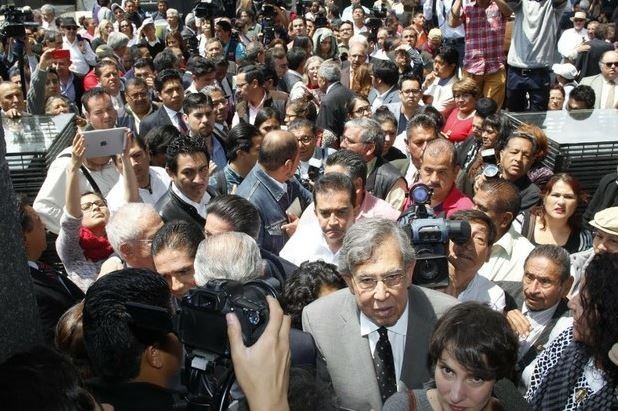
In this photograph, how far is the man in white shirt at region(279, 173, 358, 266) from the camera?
12.7ft

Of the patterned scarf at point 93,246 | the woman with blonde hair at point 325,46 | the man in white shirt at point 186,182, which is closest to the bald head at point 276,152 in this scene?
the man in white shirt at point 186,182

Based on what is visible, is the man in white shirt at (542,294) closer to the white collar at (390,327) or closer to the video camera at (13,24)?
the white collar at (390,327)

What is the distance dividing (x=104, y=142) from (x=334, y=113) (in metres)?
2.94

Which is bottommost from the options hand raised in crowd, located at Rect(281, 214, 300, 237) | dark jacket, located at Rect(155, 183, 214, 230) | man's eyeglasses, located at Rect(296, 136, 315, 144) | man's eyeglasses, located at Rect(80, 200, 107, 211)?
hand raised in crowd, located at Rect(281, 214, 300, 237)

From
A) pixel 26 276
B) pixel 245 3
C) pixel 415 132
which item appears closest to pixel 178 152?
pixel 415 132

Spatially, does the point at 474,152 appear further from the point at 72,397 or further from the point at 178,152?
the point at 72,397

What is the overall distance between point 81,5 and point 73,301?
17.0 metres

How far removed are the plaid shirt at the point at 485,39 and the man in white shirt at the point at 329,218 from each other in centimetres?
453

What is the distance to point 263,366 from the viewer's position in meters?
1.68

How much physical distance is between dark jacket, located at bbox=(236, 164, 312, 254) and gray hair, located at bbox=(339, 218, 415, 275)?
1500 mm

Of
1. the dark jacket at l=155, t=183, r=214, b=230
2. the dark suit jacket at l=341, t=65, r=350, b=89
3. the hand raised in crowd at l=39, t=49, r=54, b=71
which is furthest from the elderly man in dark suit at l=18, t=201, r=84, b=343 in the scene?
the dark suit jacket at l=341, t=65, r=350, b=89

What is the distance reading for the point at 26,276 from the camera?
2029 millimetres

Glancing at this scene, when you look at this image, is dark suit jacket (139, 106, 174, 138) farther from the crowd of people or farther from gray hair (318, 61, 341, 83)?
gray hair (318, 61, 341, 83)

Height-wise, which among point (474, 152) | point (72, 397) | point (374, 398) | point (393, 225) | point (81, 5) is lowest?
point (81, 5)
